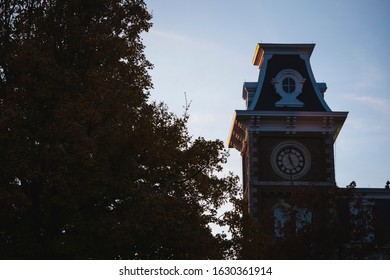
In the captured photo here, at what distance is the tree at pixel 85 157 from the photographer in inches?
616

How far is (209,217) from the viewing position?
17.8m

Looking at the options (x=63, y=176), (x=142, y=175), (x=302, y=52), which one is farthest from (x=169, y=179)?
(x=302, y=52)

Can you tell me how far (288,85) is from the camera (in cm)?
4231

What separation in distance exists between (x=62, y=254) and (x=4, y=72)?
4765 millimetres

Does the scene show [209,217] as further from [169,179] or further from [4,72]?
[4,72]

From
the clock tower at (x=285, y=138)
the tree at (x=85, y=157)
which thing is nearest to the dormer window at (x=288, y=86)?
the clock tower at (x=285, y=138)

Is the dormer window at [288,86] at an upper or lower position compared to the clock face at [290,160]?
upper

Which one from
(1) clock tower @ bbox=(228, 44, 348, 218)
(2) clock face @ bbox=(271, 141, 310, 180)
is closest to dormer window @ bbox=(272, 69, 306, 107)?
(1) clock tower @ bbox=(228, 44, 348, 218)

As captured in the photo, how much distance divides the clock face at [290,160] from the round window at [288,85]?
3509 millimetres

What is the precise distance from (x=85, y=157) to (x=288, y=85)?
28.3 m

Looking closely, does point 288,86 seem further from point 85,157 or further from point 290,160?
point 85,157

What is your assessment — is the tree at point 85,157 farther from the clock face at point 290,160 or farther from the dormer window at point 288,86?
the dormer window at point 288,86

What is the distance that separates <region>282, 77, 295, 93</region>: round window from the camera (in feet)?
138

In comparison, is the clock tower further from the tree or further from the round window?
the tree
